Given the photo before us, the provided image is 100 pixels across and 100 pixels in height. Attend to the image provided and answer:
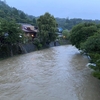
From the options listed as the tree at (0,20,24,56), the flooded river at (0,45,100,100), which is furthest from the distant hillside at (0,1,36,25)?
the flooded river at (0,45,100,100)

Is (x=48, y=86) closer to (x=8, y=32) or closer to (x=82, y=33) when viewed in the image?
(x=8, y=32)

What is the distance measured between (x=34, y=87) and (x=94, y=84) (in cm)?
395

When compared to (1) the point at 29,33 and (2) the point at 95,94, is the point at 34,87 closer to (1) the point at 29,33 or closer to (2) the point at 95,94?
(2) the point at 95,94

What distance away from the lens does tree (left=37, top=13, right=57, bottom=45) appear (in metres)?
35.6

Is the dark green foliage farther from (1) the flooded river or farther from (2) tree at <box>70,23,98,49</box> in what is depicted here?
A: (1) the flooded river

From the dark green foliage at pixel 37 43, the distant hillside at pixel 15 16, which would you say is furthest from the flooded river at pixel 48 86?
the distant hillside at pixel 15 16

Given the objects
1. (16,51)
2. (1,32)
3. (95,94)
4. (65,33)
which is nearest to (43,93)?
(95,94)

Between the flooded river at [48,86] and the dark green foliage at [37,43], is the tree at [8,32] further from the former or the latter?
the dark green foliage at [37,43]

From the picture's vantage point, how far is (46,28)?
35781 millimetres

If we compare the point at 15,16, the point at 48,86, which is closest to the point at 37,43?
the point at 48,86

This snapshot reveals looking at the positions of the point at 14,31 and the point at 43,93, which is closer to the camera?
the point at 43,93

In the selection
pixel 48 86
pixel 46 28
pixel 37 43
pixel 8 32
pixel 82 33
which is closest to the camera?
pixel 48 86

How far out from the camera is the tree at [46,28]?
1401 inches

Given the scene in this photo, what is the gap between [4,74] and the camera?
14.7 m
